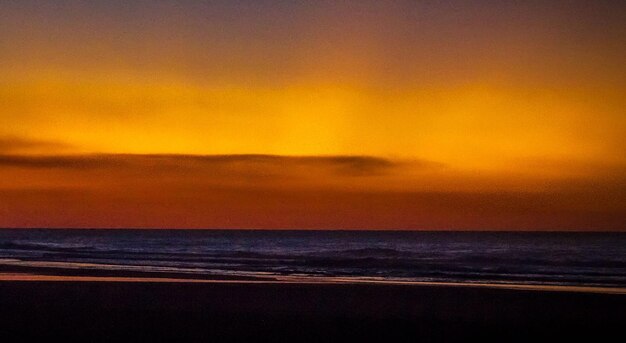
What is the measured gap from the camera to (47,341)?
34.3 ft

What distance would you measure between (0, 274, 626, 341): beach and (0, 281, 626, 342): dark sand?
0.06 ft

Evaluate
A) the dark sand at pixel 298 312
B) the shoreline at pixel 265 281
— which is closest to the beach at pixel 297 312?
the dark sand at pixel 298 312

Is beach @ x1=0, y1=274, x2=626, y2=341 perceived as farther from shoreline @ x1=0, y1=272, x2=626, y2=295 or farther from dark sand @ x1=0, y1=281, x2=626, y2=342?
shoreline @ x1=0, y1=272, x2=626, y2=295

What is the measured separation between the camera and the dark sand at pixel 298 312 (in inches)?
452

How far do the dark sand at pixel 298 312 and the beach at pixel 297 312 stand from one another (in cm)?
2

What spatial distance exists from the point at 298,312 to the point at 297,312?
2 cm

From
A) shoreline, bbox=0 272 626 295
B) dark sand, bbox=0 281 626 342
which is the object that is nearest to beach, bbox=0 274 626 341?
dark sand, bbox=0 281 626 342

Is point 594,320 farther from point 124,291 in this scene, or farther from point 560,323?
point 124,291

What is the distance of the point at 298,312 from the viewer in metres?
14.2

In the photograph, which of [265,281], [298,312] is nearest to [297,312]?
[298,312]

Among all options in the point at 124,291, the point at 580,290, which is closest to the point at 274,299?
the point at 124,291

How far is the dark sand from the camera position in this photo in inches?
452

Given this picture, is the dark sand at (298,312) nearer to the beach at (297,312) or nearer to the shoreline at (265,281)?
the beach at (297,312)

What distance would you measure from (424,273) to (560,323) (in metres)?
14.2
